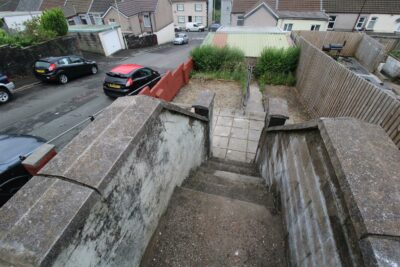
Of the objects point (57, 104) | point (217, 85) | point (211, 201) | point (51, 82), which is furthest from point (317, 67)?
point (51, 82)

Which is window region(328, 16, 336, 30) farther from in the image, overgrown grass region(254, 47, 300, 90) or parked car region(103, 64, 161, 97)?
parked car region(103, 64, 161, 97)

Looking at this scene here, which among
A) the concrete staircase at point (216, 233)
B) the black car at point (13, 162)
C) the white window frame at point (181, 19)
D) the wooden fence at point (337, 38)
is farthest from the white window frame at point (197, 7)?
the concrete staircase at point (216, 233)

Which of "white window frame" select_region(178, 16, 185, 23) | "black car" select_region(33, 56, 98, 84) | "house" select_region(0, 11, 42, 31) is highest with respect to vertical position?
"house" select_region(0, 11, 42, 31)

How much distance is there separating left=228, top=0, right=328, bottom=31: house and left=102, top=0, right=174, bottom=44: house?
37.3ft

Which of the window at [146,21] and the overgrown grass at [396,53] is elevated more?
the window at [146,21]

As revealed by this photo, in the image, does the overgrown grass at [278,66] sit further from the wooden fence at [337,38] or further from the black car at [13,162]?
the black car at [13,162]

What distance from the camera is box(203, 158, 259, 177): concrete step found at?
18.0 feet

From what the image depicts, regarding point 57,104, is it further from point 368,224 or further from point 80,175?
point 368,224

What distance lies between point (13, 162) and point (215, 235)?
4.06 metres

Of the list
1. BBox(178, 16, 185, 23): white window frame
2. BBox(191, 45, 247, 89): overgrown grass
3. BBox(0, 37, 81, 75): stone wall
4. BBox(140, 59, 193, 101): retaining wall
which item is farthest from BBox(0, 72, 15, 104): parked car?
BBox(178, 16, 185, 23): white window frame

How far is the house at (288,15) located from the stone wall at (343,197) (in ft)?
80.1

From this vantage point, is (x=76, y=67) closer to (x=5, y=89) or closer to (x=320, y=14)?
(x=5, y=89)

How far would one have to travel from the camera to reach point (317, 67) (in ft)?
28.8

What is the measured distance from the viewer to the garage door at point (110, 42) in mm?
19109
